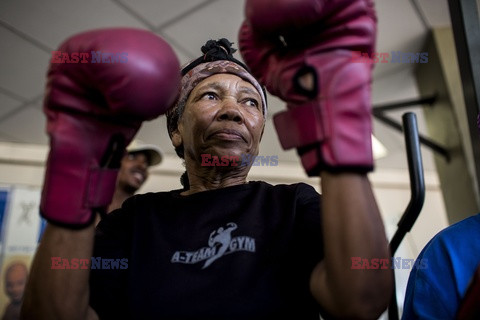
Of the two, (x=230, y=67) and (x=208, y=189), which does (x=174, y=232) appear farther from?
(x=230, y=67)

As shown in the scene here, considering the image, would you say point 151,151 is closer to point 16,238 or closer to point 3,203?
point 16,238

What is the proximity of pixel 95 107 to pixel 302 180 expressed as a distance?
440 cm

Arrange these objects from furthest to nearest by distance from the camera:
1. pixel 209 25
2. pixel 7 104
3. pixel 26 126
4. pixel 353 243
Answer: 1. pixel 26 126
2. pixel 7 104
3. pixel 209 25
4. pixel 353 243

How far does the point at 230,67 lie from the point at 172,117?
0.22m

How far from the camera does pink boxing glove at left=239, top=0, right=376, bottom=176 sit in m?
0.58

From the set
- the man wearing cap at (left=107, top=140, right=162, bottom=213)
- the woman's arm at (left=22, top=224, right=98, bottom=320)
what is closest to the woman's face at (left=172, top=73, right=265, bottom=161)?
the woman's arm at (left=22, top=224, right=98, bottom=320)

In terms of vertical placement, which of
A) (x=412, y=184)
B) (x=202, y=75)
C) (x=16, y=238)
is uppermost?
(x=202, y=75)

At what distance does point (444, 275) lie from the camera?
36.0 inches

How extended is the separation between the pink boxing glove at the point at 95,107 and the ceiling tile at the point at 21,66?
7.25 ft

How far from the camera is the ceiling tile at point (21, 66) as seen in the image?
2.60 meters

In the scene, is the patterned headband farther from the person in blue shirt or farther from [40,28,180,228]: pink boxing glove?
the person in blue shirt

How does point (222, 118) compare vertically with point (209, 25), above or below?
below

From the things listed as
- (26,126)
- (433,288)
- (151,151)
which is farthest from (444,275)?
(26,126)

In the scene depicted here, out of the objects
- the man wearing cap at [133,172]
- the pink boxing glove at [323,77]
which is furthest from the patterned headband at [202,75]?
the man wearing cap at [133,172]
